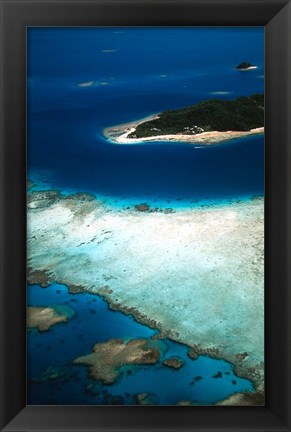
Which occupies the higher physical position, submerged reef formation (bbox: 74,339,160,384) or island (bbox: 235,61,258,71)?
island (bbox: 235,61,258,71)

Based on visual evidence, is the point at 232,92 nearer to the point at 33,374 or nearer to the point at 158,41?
the point at 158,41

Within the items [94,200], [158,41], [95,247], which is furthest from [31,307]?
[158,41]

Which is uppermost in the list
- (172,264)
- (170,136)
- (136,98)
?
(136,98)

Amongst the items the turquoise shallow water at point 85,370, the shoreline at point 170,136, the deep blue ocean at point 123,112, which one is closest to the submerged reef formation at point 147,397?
the turquoise shallow water at point 85,370

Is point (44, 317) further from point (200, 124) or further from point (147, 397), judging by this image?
point (200, 124)

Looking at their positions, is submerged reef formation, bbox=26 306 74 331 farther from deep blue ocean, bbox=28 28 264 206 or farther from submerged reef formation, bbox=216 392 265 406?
submerged reef formation, bbox=216 392 265 406

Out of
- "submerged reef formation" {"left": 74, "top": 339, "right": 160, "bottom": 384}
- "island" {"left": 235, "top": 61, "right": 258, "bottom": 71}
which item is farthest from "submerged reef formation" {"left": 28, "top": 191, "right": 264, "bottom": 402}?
"island" {"left": 235, "top": 61, "right": 258, "bottom": 71}

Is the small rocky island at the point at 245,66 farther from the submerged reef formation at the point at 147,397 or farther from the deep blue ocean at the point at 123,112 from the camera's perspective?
the submerged reef formation at the point at 147,397
